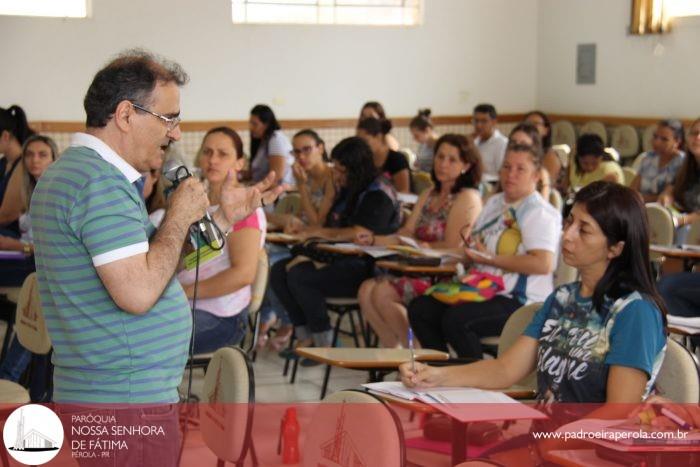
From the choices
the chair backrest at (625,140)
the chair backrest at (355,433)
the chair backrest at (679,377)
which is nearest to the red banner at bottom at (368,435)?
the chair backrest at (355,433)

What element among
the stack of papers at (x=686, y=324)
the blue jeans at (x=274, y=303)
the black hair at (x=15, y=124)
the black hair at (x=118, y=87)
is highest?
the black hair at (x=118, y=87)

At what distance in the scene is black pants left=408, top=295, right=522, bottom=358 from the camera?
4.43 meters

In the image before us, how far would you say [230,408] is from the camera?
2.54 metres

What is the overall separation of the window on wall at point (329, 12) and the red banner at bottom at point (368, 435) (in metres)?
8.36

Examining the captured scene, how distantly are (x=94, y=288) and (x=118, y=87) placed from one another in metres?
0.41

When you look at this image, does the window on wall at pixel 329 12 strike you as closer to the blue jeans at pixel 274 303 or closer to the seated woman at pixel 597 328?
the blue jeans at pixel 274 303

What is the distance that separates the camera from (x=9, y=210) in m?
6.08

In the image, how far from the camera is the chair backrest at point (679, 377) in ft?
8.75

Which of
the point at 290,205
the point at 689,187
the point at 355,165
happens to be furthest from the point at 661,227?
the point at 290,205

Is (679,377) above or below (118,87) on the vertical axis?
below

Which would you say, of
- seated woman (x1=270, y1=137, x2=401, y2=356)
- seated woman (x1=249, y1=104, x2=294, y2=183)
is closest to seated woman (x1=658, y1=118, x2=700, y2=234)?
seated woman (x1=270, y1=137, x2=401, y2=356)

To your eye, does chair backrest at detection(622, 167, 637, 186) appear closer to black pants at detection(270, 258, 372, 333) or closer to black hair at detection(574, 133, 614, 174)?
black hair at detection(574, 133, 614, 174)

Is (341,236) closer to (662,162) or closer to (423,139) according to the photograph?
(662,162)

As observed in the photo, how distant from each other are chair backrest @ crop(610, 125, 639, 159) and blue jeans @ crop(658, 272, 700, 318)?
230 inches
